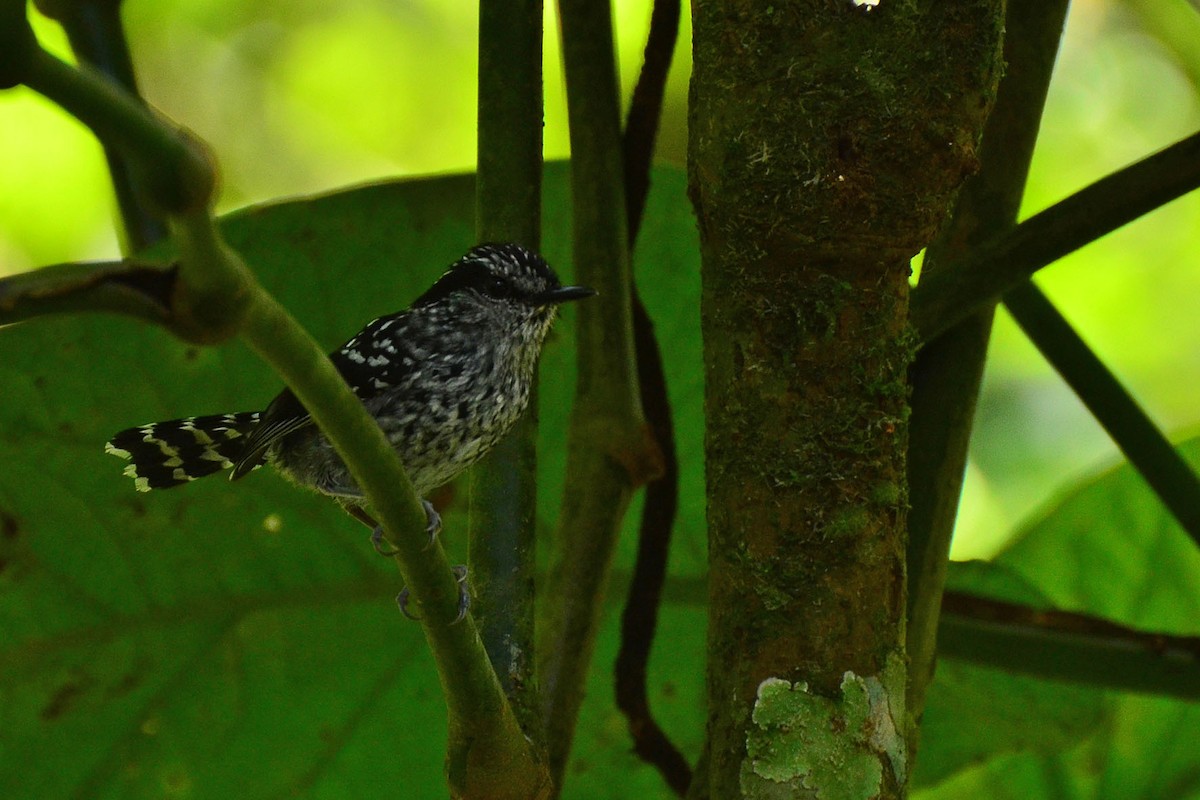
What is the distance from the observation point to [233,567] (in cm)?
214

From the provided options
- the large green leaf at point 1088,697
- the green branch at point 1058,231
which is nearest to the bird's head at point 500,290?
the green branch at point 1058,231

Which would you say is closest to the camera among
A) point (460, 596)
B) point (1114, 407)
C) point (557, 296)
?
point (460, 596)

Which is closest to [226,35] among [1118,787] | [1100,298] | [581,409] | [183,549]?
[183,549]

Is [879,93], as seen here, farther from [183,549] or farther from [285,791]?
[285,791]

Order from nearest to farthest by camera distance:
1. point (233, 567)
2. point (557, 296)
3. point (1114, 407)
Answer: point (1114, 407) → point (557, 296) → point (233, 567)

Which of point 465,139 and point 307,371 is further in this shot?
point 465,139

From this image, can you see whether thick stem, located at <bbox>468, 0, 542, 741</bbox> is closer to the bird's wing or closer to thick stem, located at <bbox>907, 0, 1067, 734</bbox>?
thick stem, located at <bbox>907, 0, 1067, 734</bbox>

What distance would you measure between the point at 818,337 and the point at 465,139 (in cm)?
267

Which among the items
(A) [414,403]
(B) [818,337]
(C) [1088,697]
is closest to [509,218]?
(B) [818,337]

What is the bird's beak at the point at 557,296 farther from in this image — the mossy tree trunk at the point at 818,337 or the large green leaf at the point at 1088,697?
the large green leaf at the point at 1088,697

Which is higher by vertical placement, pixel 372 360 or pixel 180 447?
pixel 372 360

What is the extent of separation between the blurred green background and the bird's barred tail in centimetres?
146

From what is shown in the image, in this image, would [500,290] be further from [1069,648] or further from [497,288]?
[1069,648]

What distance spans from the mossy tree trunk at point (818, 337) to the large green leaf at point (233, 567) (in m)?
0.90
